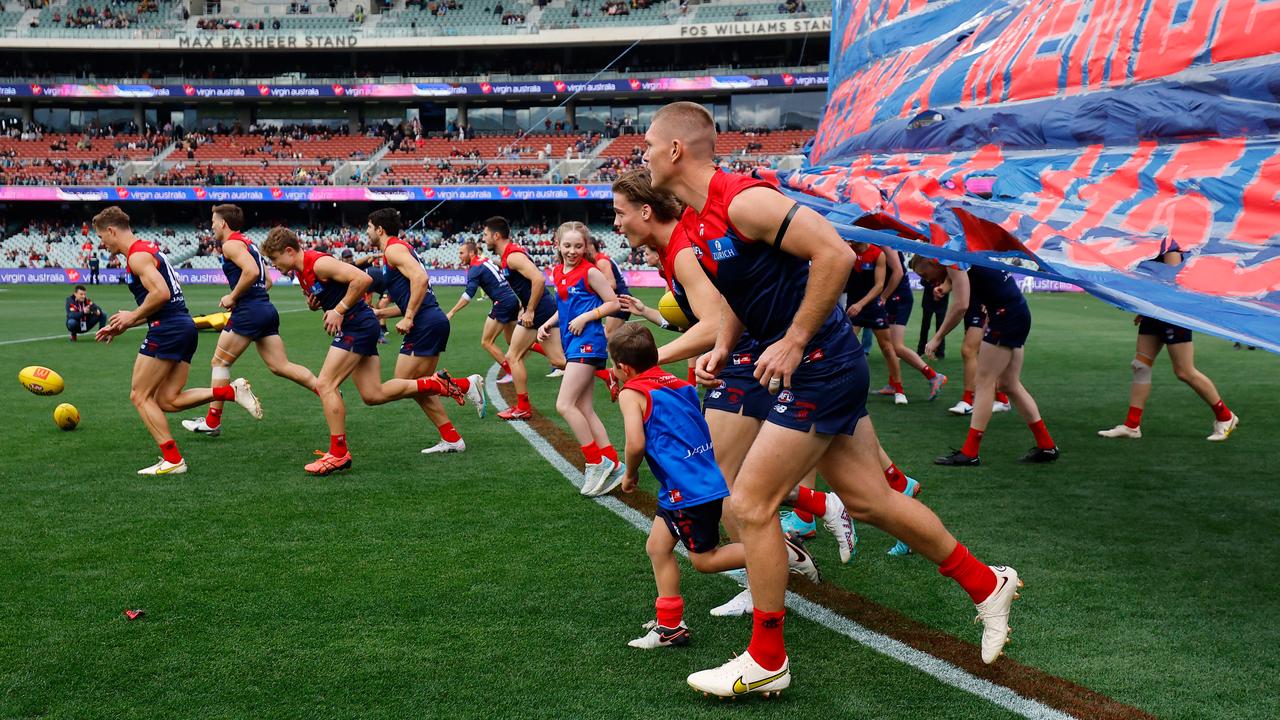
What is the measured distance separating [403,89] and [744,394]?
2141 inches

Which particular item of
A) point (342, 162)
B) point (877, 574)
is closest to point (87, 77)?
point (342, 162)

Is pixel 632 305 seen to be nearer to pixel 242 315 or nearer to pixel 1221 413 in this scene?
pixel 242 315

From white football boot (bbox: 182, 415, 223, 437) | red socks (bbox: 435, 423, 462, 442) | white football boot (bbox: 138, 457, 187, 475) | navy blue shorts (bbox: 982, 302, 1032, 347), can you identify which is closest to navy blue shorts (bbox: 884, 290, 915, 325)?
navy blue shorts (bbox: 982, 302, 1032, 347)

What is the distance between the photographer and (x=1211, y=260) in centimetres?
505

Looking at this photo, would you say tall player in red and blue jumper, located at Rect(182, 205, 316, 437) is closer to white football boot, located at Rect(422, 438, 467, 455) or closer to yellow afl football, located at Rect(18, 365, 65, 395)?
white football boot, located at Rect(422, 438, 467, 455)

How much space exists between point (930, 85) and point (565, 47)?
50703mm

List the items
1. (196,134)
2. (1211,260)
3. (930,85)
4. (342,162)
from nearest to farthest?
(1211,260) < (930,85) < (342,162) < (196,134)

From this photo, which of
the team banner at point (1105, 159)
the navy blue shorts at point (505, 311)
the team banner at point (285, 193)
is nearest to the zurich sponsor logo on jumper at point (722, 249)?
the team banner at point (1105, 159)

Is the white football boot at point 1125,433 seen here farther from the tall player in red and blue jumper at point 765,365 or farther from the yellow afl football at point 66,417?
the yellow afl football at point 66,417

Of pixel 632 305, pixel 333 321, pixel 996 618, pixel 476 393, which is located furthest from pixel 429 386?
pixel 996 618

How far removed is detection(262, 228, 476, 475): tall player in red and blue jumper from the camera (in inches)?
308

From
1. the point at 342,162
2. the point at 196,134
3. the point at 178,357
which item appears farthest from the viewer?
the point at 196,134

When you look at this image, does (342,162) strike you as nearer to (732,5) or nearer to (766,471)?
(732,5)

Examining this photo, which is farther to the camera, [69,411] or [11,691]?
[69,411]
